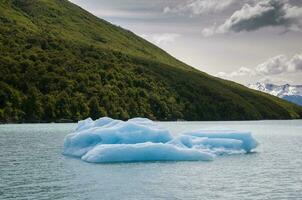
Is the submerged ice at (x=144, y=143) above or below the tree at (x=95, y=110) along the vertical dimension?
below

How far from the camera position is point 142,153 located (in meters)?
47.6

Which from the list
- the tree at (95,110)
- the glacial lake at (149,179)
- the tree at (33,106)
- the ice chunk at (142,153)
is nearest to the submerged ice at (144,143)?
the ice chunk at (142,153)

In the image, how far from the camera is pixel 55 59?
19862 centimetres

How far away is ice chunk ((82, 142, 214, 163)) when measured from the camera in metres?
46.4

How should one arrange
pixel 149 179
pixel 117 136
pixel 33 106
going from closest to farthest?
pixel 149 179 < pixel 117 136 < pixel 33 106

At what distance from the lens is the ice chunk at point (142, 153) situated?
46.4 m

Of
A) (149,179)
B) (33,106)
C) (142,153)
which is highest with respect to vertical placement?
(33,106)

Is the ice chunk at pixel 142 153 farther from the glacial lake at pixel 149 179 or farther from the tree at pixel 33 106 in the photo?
the tree at pixel 33 106

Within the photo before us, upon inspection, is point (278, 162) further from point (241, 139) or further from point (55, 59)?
point (55, 59)

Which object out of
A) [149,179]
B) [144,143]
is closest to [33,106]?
[144,143]

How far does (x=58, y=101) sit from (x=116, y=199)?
13946 centimetres

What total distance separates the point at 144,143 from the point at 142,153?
36.1 inches

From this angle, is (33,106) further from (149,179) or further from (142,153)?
(149,179)

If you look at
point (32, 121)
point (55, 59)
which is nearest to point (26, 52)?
point (55, 59)
